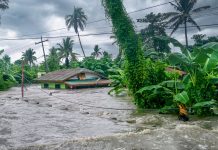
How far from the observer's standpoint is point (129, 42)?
1419 centimetres

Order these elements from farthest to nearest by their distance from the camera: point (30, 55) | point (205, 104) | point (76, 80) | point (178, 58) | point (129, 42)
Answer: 1. point (30, 55)
2. point (76, 80)
3. point (129, 42)
4. point (178, 58)
5. point (205, 104)

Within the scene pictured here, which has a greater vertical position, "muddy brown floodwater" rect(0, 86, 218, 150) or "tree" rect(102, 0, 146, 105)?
"tree" rect(102, 0, 146, 105)

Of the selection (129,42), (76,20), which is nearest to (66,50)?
(76,20)

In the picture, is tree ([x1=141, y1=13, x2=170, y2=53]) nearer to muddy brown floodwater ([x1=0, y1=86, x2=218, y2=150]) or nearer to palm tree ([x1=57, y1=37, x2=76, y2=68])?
palm tree ([x1=57, y1=37, x2=76, y2=68])

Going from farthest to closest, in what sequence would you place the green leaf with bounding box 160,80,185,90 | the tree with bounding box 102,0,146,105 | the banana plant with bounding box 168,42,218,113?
1. the tree with bounding box 102,0,146,105
2. the green leaf with bounding box 160,80,185,90
3. the banana plant with bounding box 168,42,218,113

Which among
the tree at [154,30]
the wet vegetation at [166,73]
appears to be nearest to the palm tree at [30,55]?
the tree at [154,30]

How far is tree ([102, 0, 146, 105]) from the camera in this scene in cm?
1411

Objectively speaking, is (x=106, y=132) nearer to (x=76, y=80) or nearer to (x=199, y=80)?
(x=199, y=80)

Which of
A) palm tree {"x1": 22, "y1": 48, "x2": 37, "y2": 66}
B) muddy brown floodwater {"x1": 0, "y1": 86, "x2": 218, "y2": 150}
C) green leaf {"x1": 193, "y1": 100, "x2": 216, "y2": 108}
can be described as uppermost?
palm tree {"x1": 22, "y1": 48, "x2": 37, "y2": 66}

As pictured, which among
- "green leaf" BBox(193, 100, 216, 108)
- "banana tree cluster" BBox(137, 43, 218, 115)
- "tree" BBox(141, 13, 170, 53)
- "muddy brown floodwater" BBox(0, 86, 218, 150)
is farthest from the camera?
"tree" BBox(141, 13, 170, 53)

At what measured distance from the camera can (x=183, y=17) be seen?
43.9 meters

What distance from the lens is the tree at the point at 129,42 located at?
14109 mm

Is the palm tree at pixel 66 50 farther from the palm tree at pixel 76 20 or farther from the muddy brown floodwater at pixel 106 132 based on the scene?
the muddy brown floodwater at pixel 106 132

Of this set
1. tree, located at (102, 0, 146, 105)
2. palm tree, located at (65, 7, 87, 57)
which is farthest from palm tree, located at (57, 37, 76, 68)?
tree, located at (102, 0, 146, 105)
